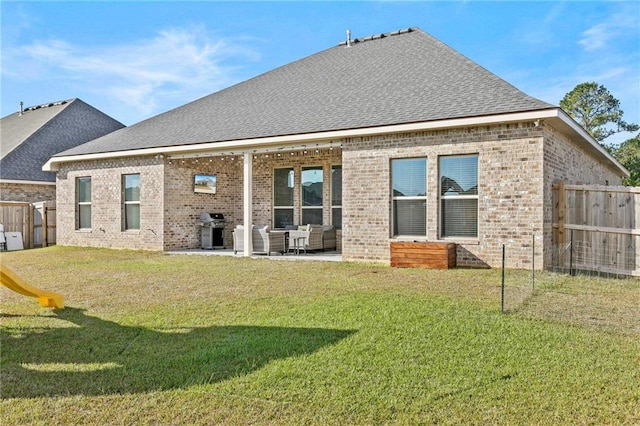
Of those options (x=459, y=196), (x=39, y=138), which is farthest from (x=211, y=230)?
(x=39, y=138)

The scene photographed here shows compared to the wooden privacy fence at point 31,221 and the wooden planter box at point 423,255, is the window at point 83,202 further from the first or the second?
the wooden planter box at point 423,255

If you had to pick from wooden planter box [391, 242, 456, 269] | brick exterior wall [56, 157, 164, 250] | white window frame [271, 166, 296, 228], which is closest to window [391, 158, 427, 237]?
wooden planter box [391, 242, 456, 269]

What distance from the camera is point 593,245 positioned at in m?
9.55

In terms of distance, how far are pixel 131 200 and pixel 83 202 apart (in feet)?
8.51

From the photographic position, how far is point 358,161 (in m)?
11.1

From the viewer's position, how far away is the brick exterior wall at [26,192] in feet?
63.2

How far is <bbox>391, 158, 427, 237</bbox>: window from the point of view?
34.4 ft

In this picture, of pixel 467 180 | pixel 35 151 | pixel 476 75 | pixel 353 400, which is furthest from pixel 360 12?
pixel 35 151

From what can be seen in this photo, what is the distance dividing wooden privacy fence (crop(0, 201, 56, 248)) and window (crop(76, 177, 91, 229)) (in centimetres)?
207

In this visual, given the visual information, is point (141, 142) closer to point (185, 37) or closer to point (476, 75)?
point (185, 37)

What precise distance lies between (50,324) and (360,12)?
12.9 metres

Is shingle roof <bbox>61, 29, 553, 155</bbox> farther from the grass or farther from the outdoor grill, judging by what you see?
the grass

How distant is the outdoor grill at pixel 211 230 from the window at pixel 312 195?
9.60 feet

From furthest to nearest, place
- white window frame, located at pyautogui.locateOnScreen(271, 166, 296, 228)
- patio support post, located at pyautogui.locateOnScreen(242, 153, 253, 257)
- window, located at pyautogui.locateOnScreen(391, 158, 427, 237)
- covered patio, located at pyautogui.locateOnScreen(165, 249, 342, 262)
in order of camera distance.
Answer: white window frame, located at pyautogui.locateOnScreen(271, 166, 296, 228) → patio support post, located at pyautogui.locateOnScreen(242, 153, 253, 257) → covered patio, located at pyautogui.locateOnScreen(165, 249, 342, 262) → window, located at pyautogui.locateOnScreen(391, 158, 427, 237)
